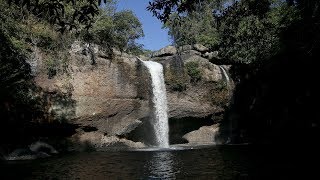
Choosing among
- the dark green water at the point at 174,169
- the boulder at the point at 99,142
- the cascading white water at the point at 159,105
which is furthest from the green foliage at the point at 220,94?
the dark green water at the point at 174,169

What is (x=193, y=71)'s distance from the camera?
97.5 feet

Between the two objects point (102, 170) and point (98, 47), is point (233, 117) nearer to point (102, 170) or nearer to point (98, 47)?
point (98, 47)

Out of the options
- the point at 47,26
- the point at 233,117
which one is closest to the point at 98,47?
the point at 47,26

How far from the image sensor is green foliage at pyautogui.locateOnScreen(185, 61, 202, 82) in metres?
29.7

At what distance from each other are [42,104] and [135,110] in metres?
6.36

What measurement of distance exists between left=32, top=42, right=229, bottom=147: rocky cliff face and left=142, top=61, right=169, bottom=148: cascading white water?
0.47 metres

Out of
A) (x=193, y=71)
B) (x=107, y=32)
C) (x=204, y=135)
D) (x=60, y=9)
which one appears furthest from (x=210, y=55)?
(x=60, y=9)

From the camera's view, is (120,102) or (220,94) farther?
(220,94)

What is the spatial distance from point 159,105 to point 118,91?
145 inches

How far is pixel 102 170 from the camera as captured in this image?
14961 mm

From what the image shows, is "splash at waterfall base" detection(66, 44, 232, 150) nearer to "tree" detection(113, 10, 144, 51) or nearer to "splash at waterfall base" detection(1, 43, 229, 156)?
"splash at waterfall base" detection(1, 43, 229, 156)

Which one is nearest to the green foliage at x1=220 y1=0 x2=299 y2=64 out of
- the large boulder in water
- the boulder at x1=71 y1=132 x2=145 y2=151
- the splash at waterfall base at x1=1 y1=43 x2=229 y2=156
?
the splash at waterfall base at x1=1 y1=43 x2=229 y2=156

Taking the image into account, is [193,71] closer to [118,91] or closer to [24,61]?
[118,91]

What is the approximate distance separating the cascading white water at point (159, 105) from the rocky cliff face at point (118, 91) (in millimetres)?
468
